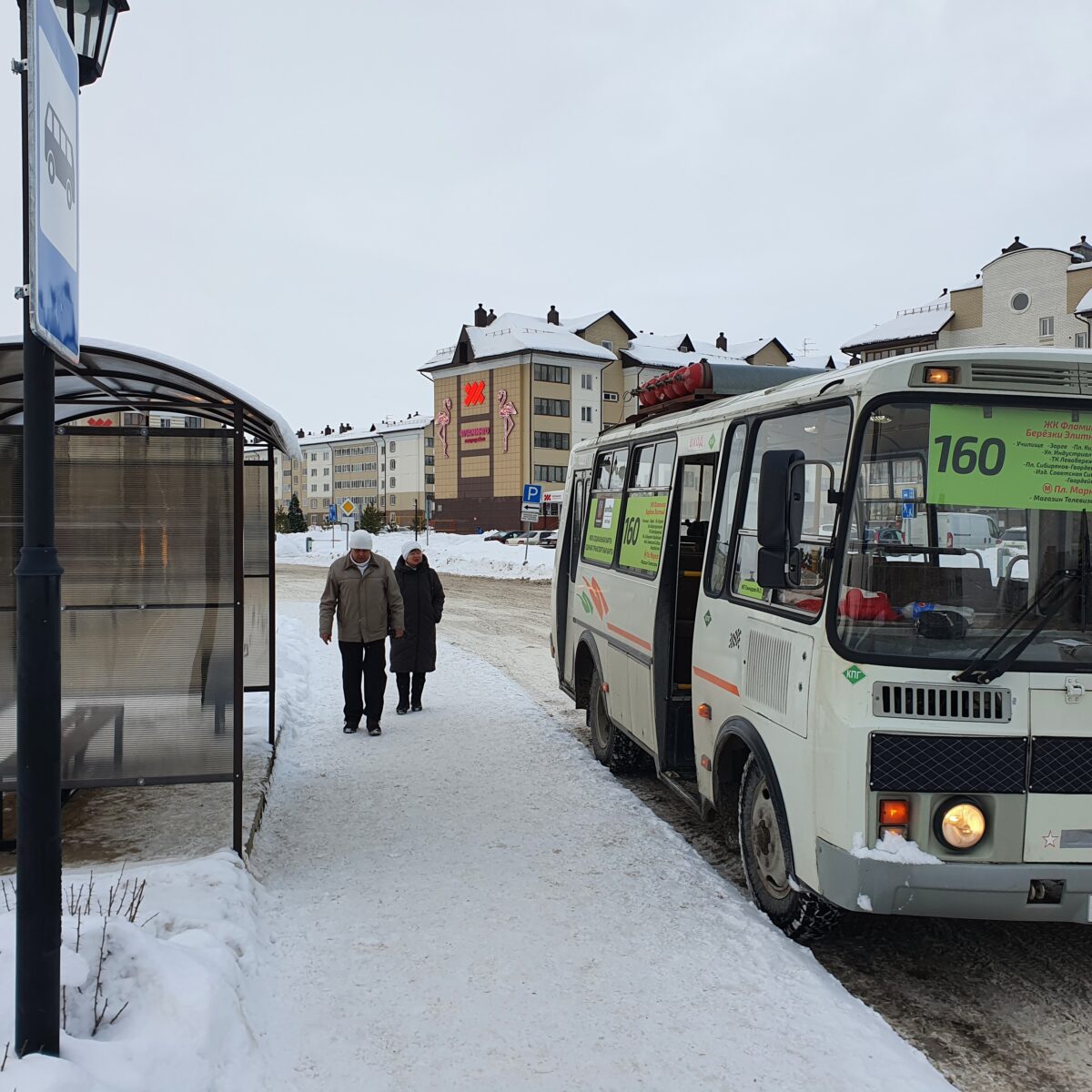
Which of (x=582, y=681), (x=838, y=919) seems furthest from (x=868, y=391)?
(x=582, y=681)

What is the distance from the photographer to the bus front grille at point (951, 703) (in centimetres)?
422

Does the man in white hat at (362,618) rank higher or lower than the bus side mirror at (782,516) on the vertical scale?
lower

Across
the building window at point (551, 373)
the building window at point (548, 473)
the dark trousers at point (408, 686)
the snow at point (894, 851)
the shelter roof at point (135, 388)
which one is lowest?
the dark trousers at point (408, 686)

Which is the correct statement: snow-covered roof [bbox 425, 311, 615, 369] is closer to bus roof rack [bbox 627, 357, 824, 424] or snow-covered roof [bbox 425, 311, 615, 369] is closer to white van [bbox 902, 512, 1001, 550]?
bus roof rack [bbox 627, 357, 824, 424]

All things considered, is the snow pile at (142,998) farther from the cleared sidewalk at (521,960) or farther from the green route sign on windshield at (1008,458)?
the green route sign on windshield at (1008,458)

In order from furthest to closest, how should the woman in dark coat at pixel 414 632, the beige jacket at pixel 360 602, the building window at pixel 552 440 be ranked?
the building window at pixel 552 440, the woman in dark coat at pixel 414 632, the beige jacket at pixel 360 602

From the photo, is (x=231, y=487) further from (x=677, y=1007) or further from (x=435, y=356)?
(x=435, y=356)

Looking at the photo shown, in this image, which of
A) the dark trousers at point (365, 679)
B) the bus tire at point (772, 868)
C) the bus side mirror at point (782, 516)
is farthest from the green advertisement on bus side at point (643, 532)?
the dark trousers at point (365, 679)

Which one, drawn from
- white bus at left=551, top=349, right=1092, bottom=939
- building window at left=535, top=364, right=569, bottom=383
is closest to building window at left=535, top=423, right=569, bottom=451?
building window at left=535, top=364, right=569, bottom=383

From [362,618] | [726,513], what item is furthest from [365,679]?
[726,513]

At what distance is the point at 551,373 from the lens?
74375 mm

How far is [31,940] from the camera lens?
3.16 m

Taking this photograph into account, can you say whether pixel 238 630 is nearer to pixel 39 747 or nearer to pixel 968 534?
pixel 39 747

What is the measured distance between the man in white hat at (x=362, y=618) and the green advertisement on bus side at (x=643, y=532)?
2638mm
